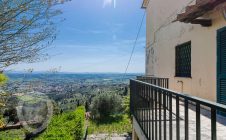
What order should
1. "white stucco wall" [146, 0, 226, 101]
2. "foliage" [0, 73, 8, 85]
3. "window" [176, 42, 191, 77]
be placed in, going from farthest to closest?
"window" [176, 42, 191, 77] → "white stucco wall" [146, 0, 226, 101] → "foliage" [0, 73, 8, 85]

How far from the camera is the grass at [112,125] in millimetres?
15583

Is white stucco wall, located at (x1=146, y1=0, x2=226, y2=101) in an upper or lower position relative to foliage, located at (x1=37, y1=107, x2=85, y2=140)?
upper

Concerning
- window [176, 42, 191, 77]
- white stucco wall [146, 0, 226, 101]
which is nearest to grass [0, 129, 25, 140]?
white stucco wall [146, 0, 226, 101]

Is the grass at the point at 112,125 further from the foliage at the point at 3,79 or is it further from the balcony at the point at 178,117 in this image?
the balcony at the point at 178,117

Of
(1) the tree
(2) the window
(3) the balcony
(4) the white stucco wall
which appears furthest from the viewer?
(2) the window

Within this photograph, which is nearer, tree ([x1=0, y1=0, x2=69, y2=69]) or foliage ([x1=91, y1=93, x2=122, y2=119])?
tree ([x1=0, y1=0, x2=69, y2=69])

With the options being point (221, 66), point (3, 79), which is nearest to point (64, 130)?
point (3, 79)

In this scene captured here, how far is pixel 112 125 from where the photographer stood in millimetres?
17516

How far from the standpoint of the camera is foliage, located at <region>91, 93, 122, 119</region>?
2005cm

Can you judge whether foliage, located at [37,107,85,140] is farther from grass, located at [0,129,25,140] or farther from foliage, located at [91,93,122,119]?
foliage, located at [91,93,122,119]

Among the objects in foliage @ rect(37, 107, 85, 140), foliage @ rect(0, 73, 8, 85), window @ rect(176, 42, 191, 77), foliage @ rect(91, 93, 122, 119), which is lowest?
foliage @ rect(91, 93, 122, 119)

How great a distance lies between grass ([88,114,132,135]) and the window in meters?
6.84

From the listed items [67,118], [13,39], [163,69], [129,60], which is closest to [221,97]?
[13,39]

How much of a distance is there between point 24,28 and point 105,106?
51.5ft
